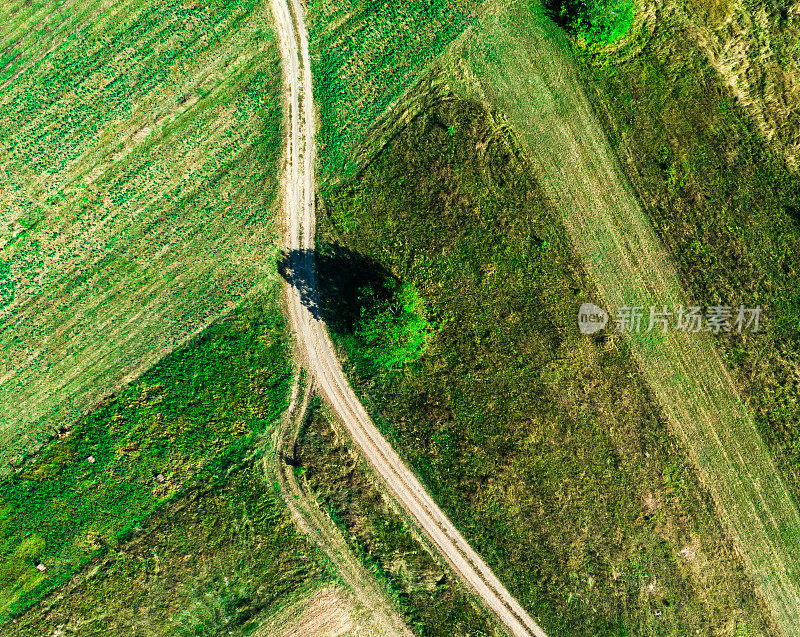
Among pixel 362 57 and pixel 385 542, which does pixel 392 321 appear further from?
pixel 362 57

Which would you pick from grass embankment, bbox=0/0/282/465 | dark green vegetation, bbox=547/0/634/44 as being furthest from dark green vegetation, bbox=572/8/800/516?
grass embankment, bbox=0/0/282/465

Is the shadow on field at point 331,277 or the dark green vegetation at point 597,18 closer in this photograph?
the dark green vegetation at point 597,18

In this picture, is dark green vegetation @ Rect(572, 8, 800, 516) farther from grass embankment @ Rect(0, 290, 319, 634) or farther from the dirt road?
grass embankment @ Rect(0, 290, 319, 634)

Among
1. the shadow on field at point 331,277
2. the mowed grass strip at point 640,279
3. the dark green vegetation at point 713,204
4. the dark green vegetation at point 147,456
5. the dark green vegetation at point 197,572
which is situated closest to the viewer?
the dark green vegetation at point 147,456

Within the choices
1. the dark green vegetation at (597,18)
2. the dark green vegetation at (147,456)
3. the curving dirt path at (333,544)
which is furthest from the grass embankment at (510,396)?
the dark green vegetation at (597,18)

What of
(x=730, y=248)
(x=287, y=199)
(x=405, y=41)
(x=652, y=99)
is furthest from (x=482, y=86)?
(x=730, y=248)

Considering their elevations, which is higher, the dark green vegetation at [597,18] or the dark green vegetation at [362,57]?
the dark green vegetation at [362,57]

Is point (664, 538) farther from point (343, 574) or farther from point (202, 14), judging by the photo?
point (202, 14)

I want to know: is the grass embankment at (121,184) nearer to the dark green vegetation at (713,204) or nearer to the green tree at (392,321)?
the green tree at (392,321)
